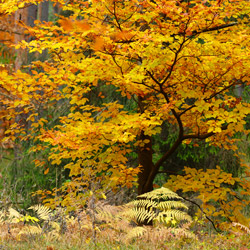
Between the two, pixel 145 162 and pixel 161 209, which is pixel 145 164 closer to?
pixel 145 162

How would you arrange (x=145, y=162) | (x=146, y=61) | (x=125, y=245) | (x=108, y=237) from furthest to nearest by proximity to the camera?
(x=145, y=162), (x=146, y=61), (x=108, y=237), (x=125, y=245)

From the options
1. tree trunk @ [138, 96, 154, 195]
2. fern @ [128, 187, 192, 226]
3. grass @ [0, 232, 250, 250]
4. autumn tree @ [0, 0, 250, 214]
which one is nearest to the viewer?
grass @ [0, 232, 250, 250]

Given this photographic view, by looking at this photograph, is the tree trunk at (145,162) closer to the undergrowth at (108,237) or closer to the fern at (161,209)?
the undergrowth at (108,237)

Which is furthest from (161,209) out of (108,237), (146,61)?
(146,61)

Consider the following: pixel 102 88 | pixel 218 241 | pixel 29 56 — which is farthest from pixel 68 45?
pixel 29 56

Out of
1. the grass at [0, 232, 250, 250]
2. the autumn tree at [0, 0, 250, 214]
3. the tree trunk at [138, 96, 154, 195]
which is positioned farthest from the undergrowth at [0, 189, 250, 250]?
the tree trunk at [138, 96, 154, 195]

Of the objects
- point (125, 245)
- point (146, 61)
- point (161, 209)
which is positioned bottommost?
point (125, 245)

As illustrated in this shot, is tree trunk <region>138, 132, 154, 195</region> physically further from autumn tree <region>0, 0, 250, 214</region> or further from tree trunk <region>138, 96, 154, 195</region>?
autumn tree <region>0, 0, 250, 214</region>

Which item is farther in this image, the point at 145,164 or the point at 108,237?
the point at 145,164

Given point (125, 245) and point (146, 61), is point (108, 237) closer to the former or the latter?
point (125, 245)

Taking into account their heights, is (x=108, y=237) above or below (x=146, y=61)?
below

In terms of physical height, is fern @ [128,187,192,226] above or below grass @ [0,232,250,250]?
above

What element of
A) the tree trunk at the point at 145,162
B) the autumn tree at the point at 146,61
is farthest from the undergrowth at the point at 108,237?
the tree trunk at the point at 145,162

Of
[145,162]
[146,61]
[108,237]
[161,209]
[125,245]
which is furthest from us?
[145,162]
